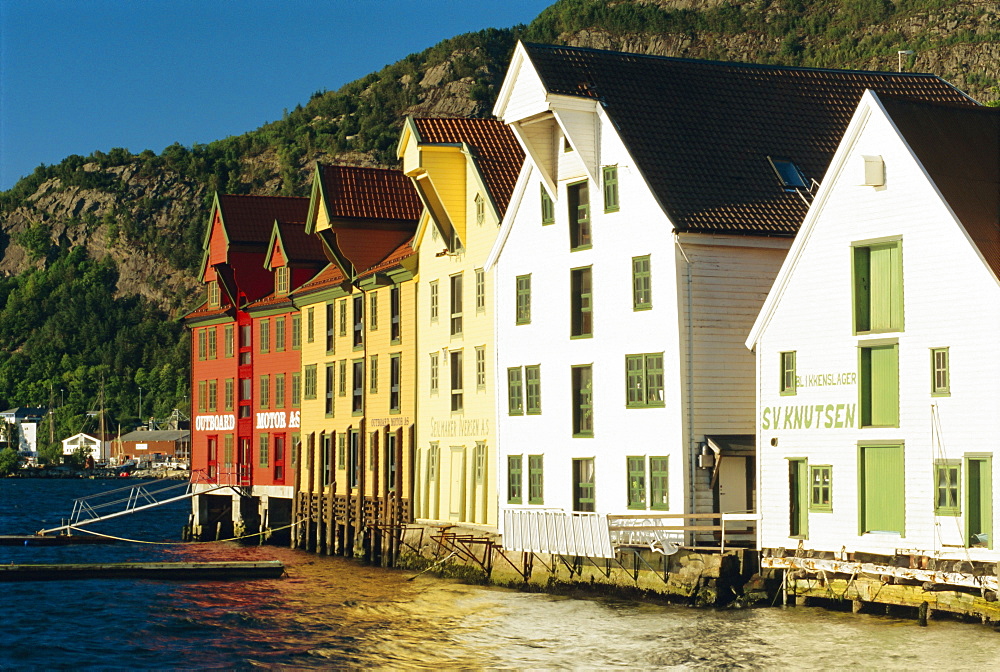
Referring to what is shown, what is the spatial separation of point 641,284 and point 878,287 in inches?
366

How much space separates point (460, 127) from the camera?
2215 inches

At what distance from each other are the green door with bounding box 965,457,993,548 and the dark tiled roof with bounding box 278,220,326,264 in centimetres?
4452

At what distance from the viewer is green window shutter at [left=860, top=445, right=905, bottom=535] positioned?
35.5m

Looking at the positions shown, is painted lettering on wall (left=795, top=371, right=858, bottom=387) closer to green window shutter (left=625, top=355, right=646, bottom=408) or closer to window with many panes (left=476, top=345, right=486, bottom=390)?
green window shutter (left=625, top=355, right=646, bottom=408)

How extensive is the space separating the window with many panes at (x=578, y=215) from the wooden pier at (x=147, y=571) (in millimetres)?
17143

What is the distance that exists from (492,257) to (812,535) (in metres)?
17.5

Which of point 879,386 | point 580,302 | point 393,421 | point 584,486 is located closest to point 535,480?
point 584,486

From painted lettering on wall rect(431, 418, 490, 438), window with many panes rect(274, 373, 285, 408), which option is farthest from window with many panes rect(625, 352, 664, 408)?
window with many panes rect(274, 373, 285, 408)

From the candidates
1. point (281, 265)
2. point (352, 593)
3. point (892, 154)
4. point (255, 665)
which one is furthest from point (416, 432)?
point (892, 154)

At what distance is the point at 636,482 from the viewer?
4444cm

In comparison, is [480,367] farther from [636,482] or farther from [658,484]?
[658,484]

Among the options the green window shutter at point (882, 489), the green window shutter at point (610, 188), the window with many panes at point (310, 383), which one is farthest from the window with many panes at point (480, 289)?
the green window shutter at point (882, 489)

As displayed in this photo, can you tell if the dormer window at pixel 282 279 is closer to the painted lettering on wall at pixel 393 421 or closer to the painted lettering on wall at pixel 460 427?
the painted lettering on wall at pixel 393 421

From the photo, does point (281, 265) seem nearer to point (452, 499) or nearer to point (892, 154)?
point (452, 499)
